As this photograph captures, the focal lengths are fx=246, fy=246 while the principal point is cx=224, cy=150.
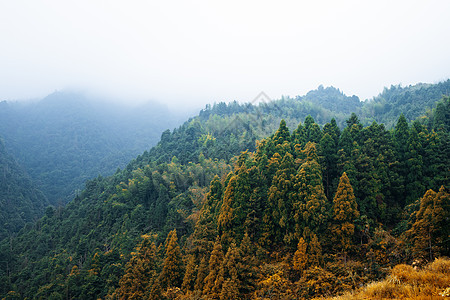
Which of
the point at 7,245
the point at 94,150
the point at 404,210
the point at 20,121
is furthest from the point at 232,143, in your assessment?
the point at 20,121

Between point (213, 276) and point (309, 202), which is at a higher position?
point (309, 202)

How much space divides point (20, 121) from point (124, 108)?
66171 mm

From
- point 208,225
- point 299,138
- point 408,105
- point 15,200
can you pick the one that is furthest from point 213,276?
point 15,200

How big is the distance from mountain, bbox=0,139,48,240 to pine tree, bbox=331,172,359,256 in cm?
7789

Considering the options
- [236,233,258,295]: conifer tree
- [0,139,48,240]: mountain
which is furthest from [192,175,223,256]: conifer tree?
[0,139,48,240]: mountain

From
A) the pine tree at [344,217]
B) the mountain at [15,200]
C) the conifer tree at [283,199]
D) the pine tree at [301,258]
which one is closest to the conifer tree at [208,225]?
the conifer tree at [283,199]

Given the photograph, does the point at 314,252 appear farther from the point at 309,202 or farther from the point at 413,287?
the point at 413,287

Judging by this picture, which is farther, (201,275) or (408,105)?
(408,105)

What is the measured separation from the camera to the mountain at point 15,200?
68.8 m

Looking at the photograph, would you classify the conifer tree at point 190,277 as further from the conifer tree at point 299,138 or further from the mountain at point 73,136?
the mountain at point 73,136

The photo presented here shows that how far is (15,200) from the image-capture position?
7806 centimetres

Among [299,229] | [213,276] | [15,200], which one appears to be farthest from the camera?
[15,200]

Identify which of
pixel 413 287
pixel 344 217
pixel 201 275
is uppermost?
pixel 413 287

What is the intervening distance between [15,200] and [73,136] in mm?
70444
